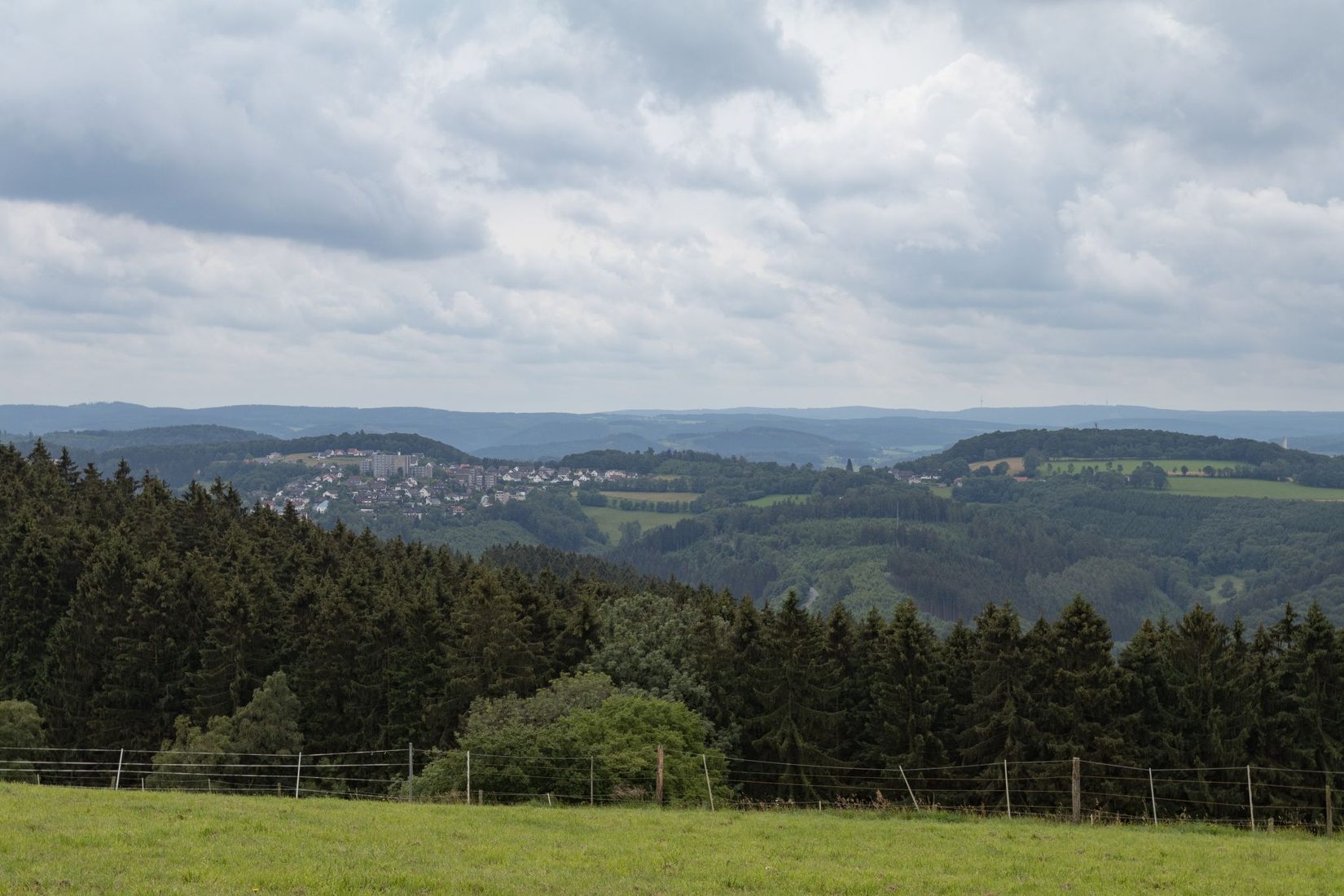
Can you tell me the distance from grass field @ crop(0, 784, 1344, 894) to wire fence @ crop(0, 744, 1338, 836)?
11.8 feet

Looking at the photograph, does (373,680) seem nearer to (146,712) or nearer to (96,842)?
(146,712)

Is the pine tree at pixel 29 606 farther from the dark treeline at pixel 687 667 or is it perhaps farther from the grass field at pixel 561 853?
the grass field at pixel 561 853

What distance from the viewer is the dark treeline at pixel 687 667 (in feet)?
160

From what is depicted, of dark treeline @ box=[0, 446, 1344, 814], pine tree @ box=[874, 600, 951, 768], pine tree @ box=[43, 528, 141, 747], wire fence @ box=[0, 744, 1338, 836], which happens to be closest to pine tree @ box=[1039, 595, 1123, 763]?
dark treeline @ box=[0, 446, 1344, 814]

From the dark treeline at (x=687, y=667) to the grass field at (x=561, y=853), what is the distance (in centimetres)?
1884

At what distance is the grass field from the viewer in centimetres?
1673

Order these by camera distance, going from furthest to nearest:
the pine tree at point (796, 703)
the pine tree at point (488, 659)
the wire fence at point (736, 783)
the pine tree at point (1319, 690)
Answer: the pine tree at point (488, 659) < the pine tree at point (796, 703) < the pine tree at point (1319, 690) < the wire fence at point (736, 783)

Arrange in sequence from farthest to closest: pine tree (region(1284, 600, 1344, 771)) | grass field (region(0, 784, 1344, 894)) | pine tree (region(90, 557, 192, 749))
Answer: pine tree (region(90, 557, 192, 749))
pine tree (region(1284, 600, 1344, 771))
grass field (region(0, 784, 1344, 894))

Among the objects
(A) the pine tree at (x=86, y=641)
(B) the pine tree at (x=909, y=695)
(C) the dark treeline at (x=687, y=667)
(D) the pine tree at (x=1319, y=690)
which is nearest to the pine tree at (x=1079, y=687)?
(C) the dark treeline at (x=687, y=667)

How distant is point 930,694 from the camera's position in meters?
52.9

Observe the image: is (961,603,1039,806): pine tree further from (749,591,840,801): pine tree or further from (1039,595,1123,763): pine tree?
(749,591,840,801): pine tree

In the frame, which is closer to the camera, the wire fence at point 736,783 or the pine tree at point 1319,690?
the wire fence at point 736,783

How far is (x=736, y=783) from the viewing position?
A: 47688mm

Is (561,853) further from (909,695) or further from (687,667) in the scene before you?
(909,695)
